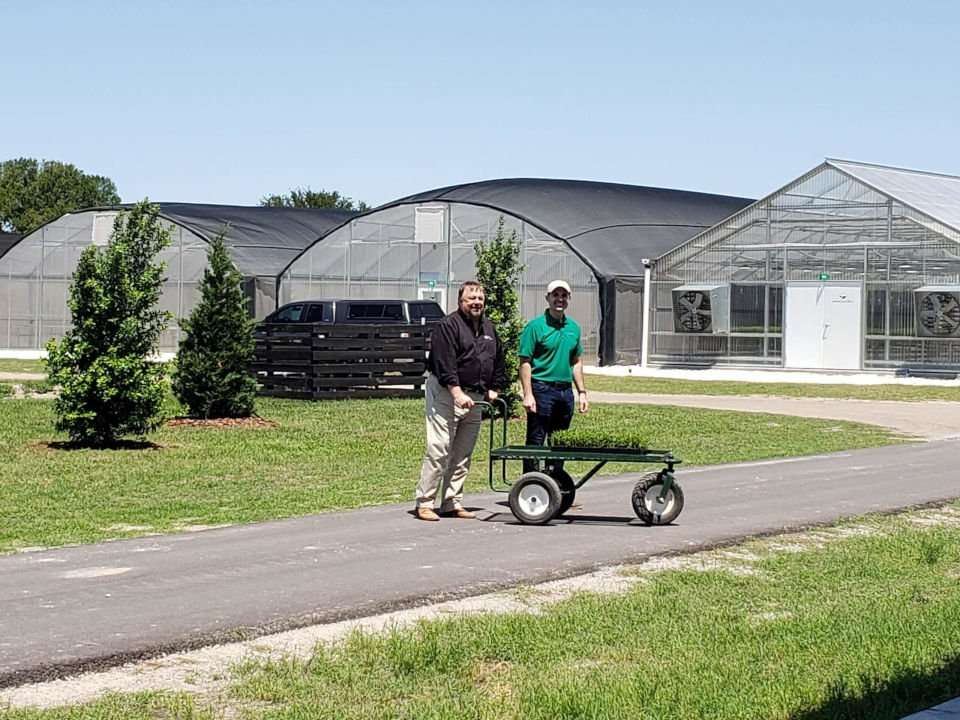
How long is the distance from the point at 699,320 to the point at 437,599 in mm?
37333

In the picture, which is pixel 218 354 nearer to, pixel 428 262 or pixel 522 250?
pixel 522 250

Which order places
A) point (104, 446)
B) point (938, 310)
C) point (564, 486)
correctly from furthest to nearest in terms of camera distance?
point (938, 310), point (104, 446), point (564, 486)

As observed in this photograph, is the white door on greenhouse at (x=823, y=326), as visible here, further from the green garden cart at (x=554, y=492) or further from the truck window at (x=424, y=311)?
the green garden cart at (x=554, y=492)

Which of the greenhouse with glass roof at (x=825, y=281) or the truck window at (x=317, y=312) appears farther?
the greenhouse with glass roof at (x=825, y=281)

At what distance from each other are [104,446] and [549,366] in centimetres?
760

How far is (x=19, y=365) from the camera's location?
43.9 m

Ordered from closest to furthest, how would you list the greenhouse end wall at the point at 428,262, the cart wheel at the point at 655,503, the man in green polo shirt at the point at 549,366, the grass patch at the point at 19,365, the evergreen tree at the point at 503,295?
the cart wheel at the point at 655,503 → the man in green polo shirt at the point at 549,366 → the evergreen tree at the point at 503,295 → the grass patch at the point at 19,365 → the greenhouse end wall at the point at 428,262

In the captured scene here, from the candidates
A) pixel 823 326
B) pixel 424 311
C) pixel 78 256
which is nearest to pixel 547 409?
pixel 424 311

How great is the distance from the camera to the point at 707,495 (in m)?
14.3

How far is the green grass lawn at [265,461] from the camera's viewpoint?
13.0 metres

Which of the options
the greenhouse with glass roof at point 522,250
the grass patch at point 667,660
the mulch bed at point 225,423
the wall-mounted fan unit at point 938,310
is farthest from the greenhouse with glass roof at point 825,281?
the grass patch at point 667,660

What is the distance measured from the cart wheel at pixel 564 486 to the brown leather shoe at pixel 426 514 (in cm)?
94

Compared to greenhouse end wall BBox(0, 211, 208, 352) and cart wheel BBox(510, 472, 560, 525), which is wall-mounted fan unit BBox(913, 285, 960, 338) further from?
cart wheel BBox(510, 472, 560, 525)

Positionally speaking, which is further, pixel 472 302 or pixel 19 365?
pixel 19 365
